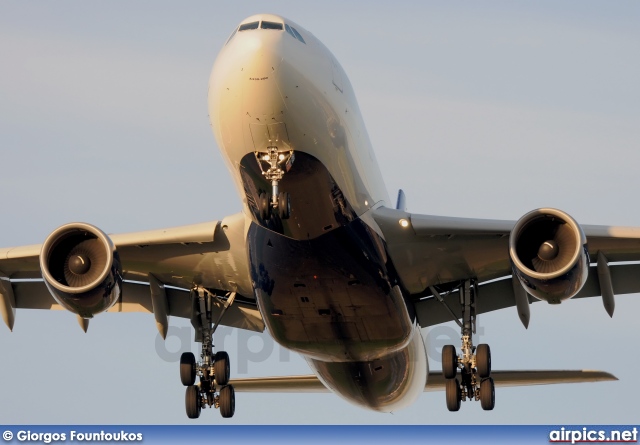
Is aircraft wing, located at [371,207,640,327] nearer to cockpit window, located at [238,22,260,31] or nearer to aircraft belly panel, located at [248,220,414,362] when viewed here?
aircraft belly panel, located at [248,220,414,362]

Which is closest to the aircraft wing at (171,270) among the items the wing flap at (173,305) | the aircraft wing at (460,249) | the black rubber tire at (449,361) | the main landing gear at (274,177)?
the wing flap at (173,305)

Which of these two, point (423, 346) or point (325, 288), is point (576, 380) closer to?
point (423, 346)

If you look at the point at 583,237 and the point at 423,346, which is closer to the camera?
the point at 583,237

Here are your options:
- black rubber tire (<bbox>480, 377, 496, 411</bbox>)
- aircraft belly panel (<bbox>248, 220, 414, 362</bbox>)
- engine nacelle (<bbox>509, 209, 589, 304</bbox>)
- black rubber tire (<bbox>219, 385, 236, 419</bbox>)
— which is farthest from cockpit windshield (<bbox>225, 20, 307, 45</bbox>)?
black rubber tire (<bbox>480, 377, 496, 411</bbox>)

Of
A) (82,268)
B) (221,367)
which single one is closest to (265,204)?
(82,268)

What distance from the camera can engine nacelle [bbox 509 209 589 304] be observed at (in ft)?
75.8

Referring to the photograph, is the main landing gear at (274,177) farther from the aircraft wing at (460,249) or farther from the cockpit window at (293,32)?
the aircraft wing at (460,249)

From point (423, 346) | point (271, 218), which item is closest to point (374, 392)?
point (423, 346)

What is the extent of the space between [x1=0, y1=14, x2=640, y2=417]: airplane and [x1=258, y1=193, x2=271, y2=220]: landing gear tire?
0.02 meters

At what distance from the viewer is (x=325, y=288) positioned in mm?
23938

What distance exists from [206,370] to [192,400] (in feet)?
2.14

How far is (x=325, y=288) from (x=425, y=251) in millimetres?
2512

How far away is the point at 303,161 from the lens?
2223 cm

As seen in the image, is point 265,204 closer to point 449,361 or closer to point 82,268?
point 82,268
